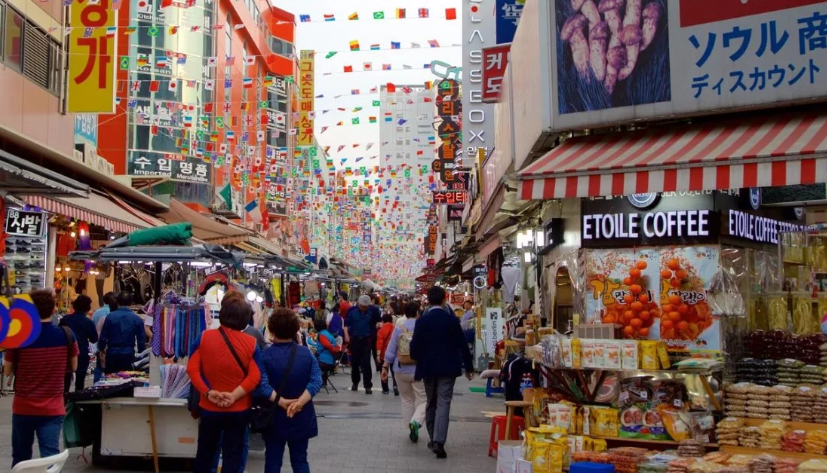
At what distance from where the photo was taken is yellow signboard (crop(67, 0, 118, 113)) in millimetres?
17641

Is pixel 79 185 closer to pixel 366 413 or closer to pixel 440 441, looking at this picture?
pixel 440 441

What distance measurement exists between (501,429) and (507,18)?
771 centimetres

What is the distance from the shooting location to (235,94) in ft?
143

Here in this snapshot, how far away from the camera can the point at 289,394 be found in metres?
6.98

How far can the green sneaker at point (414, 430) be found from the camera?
1125 cm

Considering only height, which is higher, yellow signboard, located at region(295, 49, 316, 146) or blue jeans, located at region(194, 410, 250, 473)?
yellow signboard, located at region(295, 49, 316, 146)

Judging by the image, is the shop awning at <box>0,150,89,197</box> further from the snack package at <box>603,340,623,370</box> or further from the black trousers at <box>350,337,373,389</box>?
the black trousers at <box>350,337,373,389</box>

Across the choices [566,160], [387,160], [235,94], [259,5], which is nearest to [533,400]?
[566,160]

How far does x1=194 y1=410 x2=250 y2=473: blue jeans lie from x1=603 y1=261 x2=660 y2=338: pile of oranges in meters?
4.17

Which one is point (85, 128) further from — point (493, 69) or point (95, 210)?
point (493, 69)

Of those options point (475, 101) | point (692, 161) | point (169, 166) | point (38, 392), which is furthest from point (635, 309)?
point (169, 166)

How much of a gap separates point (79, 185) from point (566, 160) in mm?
4262

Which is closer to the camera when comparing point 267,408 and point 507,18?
point 267,408

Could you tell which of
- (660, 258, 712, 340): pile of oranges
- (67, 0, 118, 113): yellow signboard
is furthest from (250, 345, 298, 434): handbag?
(67, 0, 118, 113): yellow signboard
